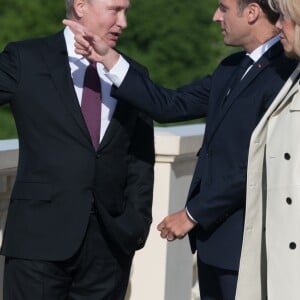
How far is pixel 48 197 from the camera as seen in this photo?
4.43 m

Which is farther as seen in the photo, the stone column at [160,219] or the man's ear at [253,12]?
the stone column at [160,219]

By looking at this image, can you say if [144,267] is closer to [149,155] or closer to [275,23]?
[149,155]

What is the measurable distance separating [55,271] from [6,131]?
34.9ft

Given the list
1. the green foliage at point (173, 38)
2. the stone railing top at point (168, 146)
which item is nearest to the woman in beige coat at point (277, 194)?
the stone railing top at point (168, 146)

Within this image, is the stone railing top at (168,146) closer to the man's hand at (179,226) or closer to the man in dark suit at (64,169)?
the man in dark suit at (64,169)

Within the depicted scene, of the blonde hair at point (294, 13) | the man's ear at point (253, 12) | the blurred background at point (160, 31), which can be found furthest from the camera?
the blurred background at point (160, 31)

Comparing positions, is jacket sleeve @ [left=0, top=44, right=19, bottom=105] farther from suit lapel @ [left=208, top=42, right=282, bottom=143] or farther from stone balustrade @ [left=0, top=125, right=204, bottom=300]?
stone balustrade @ [left=0, top=125, right=204, bottom=300]

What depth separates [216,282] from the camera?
4.47 meters

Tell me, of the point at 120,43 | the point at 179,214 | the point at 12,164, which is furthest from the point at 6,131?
the point at 179,214

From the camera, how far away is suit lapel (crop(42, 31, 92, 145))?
443cm

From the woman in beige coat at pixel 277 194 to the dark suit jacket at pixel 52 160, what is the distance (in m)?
0.56

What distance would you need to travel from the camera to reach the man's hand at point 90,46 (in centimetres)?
431

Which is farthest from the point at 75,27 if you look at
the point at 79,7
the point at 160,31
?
the point at 160,31

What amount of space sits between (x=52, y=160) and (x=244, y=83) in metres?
0.78
